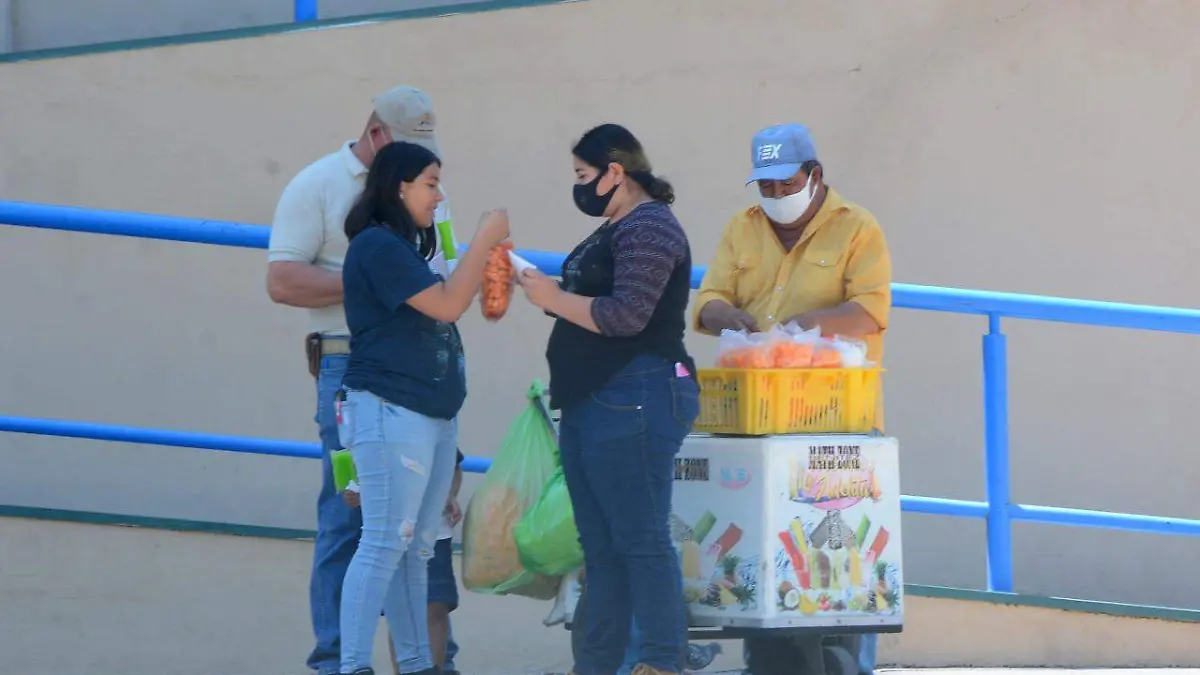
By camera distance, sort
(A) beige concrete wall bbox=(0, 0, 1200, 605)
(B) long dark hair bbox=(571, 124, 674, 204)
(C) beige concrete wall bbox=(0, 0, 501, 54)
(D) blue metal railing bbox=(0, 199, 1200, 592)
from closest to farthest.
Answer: (B) long dark hair bbox=(571, 124, 674, 204)
(D) blue metal railing bbox=(0, 199, 1200, 592)
(A) beige concrete wall bbox=(0, 0, 1200, 605)
(C) beige concrete wall bbox=(0, 0, 501, 54)

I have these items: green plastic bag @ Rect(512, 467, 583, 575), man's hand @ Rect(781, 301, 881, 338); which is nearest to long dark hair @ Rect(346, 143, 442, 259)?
green plastic bag @ Rect(512, 467, 583, 575)

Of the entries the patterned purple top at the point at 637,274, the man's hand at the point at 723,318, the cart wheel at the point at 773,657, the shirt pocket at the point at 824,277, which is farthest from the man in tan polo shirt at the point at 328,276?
the cart wheel at the point at 773,657

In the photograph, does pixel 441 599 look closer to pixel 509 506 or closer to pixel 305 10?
pixel 509 506

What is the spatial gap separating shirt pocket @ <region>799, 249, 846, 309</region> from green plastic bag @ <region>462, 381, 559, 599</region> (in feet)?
2.51

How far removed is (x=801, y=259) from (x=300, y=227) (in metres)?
1.33

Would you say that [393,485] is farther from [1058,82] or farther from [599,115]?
[1058,82]

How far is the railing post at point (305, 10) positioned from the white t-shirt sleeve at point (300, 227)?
7.93 ft

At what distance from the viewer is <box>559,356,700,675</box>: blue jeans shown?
4.12m

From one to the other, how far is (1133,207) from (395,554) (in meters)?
3.65

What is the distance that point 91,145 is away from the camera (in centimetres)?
645

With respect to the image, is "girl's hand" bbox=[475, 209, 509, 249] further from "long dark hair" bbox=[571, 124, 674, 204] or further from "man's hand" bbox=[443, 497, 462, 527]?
"man's hand" bbox=[443, 497, 462, 527]

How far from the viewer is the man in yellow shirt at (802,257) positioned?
4.47 meters

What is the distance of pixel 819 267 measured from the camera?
14.9 ft

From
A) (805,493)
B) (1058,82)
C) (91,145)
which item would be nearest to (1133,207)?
(1058,82)
